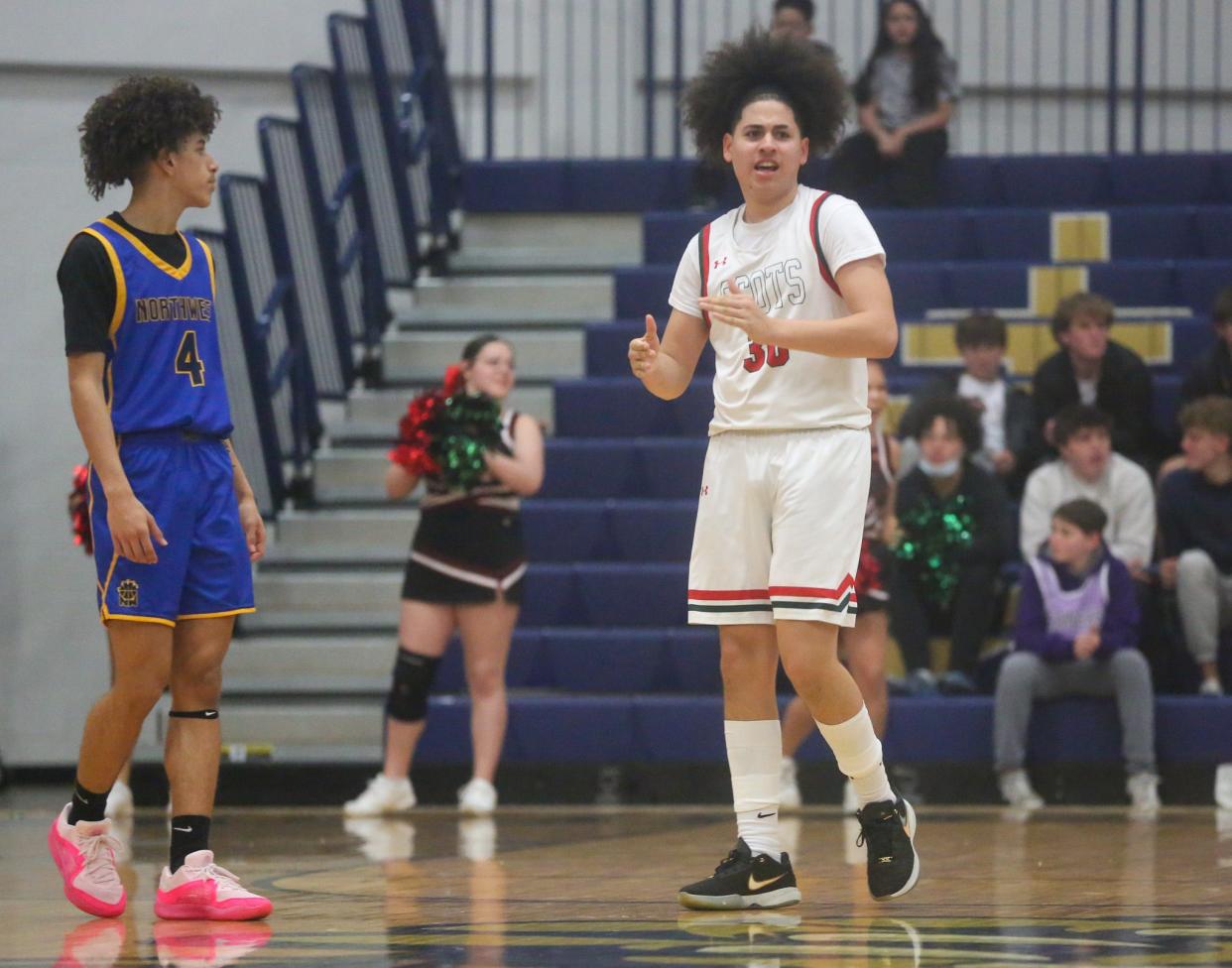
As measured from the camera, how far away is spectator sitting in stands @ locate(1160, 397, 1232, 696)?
7.67 m

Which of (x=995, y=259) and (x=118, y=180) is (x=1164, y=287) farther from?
(x=118, y=180)

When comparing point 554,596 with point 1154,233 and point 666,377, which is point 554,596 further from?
point 666,377

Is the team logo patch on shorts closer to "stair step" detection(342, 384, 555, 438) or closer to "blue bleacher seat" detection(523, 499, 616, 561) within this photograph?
"blue bleacher seat" detection(523, 499, 616, 561)

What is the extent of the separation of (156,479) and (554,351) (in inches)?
221

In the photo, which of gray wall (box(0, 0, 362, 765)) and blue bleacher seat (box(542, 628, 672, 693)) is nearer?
blue bleacher seat (box(542, 628, 672, 693))

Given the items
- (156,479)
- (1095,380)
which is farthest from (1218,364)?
(156,479)

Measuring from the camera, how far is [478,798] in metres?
7.38

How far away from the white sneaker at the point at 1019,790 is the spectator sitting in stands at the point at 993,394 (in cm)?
149

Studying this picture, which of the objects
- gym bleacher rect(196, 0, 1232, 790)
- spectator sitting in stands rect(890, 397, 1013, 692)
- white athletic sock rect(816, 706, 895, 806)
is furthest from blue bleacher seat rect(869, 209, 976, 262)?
white athletic sock rect(816, 706, 895, 806)

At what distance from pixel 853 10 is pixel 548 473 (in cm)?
415

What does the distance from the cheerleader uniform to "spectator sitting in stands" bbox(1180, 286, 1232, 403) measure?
296 cm

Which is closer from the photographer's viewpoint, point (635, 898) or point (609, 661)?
point (635, 898)

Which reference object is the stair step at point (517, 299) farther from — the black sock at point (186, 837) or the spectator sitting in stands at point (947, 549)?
the black sock at point (186, 837)

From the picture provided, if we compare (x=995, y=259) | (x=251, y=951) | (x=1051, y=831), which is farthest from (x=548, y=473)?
(x=251, y=951)
